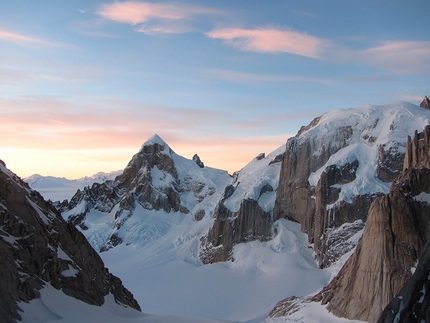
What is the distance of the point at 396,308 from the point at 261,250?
362 ft

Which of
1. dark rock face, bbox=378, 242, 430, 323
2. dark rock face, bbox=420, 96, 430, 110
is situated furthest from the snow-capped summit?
dark rock face, bbox=378, 242, 430, 323

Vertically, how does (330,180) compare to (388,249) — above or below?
above

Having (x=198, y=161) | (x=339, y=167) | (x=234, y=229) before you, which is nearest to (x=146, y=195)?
(x=198, y=161)

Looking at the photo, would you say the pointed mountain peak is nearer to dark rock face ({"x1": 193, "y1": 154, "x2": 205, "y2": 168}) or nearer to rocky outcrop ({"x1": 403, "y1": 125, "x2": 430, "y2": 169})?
dark rock face ({"x1": 193, "y1": 154, "x2": 205, "y2": 168})

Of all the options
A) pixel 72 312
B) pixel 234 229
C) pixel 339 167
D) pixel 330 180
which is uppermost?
pixel 339 167

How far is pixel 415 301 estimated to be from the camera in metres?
18.8

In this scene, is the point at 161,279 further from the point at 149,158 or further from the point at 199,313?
the point at 149,158

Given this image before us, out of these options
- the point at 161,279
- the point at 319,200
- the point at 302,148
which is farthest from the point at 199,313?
the point at 302,148

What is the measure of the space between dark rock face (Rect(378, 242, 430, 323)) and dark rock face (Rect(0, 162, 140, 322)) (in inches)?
1026

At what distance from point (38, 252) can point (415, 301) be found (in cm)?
3446

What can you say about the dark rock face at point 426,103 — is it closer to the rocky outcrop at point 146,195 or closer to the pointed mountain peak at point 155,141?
the rocky outcrop at point 146,195

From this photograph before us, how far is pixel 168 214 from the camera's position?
170 meters

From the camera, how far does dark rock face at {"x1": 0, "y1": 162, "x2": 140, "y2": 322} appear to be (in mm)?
40403

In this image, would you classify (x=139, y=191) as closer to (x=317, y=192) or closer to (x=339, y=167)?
(x=317, y=192)
